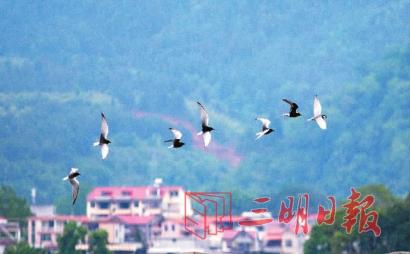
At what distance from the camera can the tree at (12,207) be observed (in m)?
69.2

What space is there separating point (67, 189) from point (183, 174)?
1451 centimetres

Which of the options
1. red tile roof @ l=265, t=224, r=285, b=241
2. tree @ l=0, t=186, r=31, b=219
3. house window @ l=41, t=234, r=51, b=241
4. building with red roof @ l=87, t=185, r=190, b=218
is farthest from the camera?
building with red roof @ l=87, t=185, r=190, b=218

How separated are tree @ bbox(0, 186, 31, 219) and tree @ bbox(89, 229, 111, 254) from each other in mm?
9222

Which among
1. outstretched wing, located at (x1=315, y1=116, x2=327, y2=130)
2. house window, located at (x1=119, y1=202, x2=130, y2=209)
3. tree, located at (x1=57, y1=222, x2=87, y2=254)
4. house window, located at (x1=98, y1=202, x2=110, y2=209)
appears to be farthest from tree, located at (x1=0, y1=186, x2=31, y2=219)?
outstretched wing, located at (x1=315, y1=116, x2=327, y2=130)

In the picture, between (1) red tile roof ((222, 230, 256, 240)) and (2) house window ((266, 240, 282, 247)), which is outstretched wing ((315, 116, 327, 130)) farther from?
(1) red tile roof ((222, 230, 256, 240))

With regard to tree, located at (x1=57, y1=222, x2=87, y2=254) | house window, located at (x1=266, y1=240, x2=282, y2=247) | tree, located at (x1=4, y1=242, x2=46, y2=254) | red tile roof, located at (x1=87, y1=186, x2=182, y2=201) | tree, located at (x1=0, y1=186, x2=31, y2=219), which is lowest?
tree, located at (x1=4, y1=242, x2=46, y2=254)

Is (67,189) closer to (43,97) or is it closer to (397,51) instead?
(43,97)

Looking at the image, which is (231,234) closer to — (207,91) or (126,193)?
(126,193)

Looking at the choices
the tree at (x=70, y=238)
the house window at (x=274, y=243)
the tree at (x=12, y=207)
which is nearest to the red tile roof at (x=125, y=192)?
the tree at (x=12, y=207)

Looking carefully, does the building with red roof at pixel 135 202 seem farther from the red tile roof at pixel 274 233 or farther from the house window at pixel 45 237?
the house window at pixel 45 237

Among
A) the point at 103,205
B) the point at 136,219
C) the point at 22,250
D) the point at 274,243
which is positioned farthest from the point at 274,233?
the point at 22,250

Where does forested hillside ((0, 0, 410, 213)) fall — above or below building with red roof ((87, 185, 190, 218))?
above

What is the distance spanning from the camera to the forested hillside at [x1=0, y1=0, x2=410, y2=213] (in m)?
95.9

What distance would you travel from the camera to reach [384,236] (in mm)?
51500
